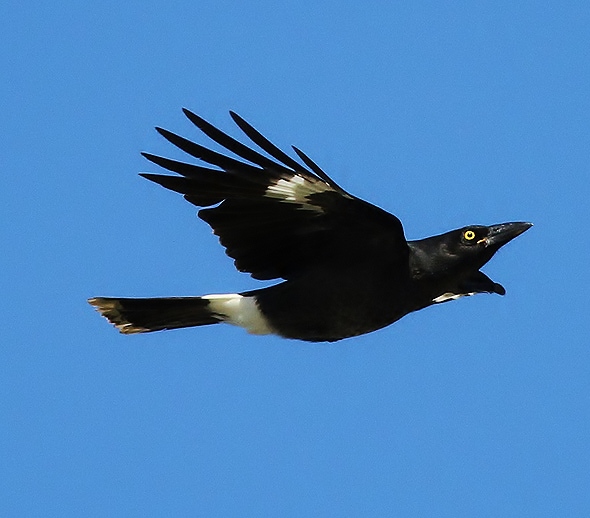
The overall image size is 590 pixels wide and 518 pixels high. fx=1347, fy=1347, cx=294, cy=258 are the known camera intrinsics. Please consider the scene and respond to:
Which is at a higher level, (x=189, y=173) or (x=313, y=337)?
(x=189, y=173)

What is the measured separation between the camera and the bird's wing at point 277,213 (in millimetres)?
8617

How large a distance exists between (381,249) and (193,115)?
1583 mm

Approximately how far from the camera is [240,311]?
30.3ft

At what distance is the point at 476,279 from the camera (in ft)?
32.9

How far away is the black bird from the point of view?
8.70 meters

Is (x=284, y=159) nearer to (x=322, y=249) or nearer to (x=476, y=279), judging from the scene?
(x=322, y=249)

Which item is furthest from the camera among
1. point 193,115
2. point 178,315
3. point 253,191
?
point 178,315

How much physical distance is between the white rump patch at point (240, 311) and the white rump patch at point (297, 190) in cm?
83

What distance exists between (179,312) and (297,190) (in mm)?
1404

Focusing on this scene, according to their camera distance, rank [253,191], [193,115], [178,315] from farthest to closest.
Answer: [178,315] → [253,191] → [193,115]

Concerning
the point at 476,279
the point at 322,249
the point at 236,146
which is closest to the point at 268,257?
the point at 322,249

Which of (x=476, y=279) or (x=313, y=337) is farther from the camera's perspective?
(x=476, y=279)

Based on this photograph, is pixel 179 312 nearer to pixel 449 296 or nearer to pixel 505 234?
pixel 449 296

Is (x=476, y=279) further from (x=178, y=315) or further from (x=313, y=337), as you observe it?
(x=178, y=315)
